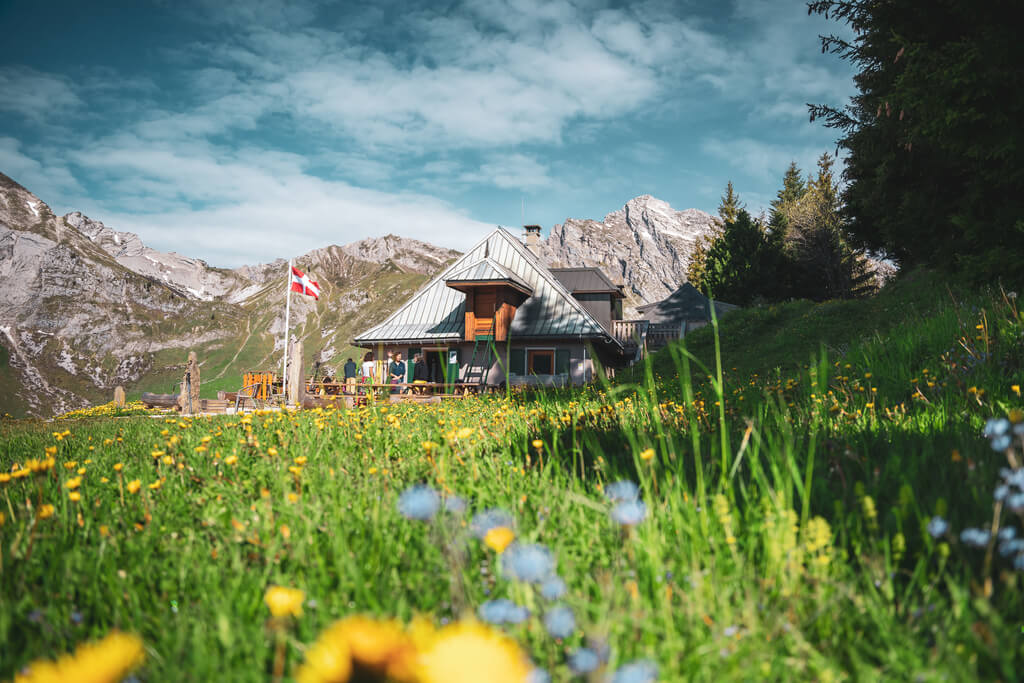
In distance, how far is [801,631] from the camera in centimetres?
128

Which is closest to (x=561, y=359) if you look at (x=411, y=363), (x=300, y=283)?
Result: (x=411, y=363)

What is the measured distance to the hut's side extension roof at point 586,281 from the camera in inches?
1032

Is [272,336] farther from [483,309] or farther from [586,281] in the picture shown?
[483,309]

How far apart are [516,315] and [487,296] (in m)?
1.95

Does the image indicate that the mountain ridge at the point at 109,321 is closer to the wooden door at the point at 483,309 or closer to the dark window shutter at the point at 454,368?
the dark window shutter at the point at 454,368

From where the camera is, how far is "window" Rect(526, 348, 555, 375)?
22.4 meters

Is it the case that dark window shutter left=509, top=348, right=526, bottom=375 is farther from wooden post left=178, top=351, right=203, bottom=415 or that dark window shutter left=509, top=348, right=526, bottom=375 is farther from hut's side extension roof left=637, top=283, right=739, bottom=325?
hut's side extension roof left=637, top=283, right=739, bottom=325

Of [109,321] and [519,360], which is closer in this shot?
[519,360]

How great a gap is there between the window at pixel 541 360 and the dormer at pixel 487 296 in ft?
5.46

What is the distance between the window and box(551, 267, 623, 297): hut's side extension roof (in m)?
5.06

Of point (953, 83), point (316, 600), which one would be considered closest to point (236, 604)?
point (316, 600)

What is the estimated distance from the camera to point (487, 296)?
21516mm

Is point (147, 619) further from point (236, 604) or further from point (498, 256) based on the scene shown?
point (498, 256)

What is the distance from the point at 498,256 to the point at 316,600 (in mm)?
24171
